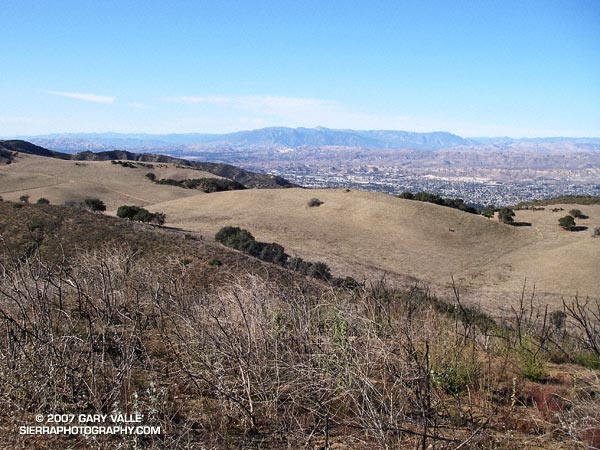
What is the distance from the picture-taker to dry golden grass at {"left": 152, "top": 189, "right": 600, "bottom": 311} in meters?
25.8

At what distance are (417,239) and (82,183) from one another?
45.9m

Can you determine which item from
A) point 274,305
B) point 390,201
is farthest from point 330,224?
point 274,305

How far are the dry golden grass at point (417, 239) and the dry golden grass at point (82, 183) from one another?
12.8m

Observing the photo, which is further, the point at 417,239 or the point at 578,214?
the point at 578,214

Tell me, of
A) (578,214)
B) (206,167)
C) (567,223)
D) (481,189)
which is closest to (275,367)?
(567,223)

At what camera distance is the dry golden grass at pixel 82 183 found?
53.0 meters

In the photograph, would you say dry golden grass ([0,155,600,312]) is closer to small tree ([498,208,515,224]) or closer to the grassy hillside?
small tree ([498,208,515,224])

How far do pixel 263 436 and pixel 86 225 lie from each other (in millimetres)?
22305

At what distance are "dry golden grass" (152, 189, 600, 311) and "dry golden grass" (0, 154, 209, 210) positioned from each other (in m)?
12.8

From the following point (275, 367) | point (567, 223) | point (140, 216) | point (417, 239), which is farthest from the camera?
point (567, 223)

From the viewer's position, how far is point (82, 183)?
60.7 m

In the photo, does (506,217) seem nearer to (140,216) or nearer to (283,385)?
(140,216)

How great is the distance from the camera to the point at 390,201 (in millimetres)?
43969

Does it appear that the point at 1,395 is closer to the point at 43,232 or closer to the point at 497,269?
the point at 43,232
